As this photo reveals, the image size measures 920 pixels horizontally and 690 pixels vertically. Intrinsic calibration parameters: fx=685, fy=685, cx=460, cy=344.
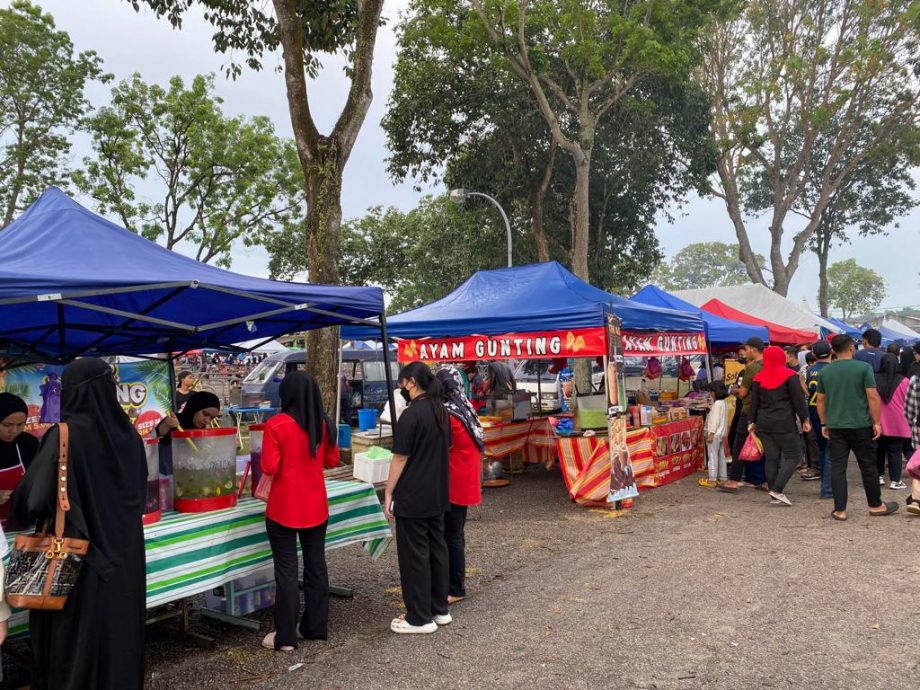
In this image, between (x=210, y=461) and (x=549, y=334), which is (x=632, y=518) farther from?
(x=210, y=461)

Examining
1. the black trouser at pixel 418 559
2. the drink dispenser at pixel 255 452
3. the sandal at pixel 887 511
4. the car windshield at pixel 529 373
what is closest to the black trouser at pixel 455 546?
the black trouser at pixel 418 559

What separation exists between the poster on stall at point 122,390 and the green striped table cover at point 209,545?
1.56m

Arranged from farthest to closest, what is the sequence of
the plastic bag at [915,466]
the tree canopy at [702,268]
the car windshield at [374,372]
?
the tree canopy at [702,268] < the car windshield at [374,372] < the plastic bag at [915,466]

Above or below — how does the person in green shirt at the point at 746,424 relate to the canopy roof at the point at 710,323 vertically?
below

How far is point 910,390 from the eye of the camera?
23.2ft

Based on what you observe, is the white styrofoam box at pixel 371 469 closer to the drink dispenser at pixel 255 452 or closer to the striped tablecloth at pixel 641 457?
the striped tablecloth at pixel 641 457

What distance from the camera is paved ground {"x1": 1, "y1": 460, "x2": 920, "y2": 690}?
12.5 feet

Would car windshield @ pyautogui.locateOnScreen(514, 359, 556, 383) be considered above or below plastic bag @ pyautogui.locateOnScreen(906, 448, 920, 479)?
above

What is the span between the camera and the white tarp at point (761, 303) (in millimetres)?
16531

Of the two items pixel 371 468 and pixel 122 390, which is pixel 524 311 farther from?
pixel 122 390

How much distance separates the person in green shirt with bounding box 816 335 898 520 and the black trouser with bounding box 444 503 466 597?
172 inches

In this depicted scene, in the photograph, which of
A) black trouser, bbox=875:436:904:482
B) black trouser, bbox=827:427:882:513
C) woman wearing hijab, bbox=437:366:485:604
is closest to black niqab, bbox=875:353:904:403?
black trouser, bbox=875:436:904:482

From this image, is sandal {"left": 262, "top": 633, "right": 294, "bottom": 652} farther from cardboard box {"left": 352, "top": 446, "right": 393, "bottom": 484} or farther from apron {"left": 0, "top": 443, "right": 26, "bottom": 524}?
cardboard box {"left": 352, "top": 446, "right": 393, "bottom": 484}

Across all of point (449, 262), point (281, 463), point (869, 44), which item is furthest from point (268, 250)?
point (281, 463)
